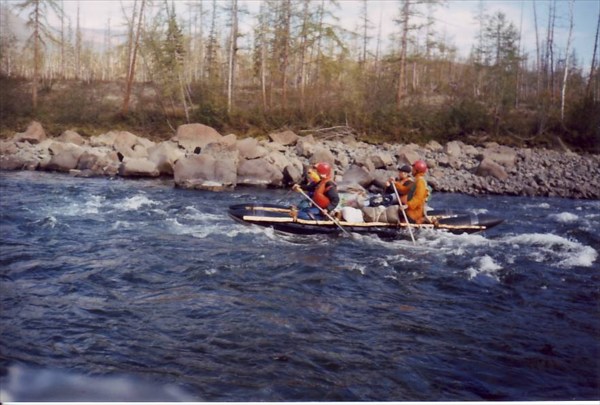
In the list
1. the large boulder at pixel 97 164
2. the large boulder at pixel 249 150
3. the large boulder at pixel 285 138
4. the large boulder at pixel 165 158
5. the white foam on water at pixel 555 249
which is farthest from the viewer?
the large boulder at pixel 285 138

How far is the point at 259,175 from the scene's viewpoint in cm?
1273

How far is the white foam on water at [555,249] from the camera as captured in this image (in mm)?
6648

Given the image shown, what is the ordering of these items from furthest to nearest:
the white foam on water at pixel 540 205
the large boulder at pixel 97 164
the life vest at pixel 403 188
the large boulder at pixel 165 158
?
the large boulder at pixel 165 158 < the large boulder at pixel 97 164 < the white foam on water at pixel 540 205 < the life vest at pixel 403 188

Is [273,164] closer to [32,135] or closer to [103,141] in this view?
[103,141]

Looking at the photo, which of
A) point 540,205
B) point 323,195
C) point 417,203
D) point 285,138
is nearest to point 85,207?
point 323,195

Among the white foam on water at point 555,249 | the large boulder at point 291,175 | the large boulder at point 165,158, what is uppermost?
the large boulder at point 165,158

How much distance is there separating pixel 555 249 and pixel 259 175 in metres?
7.25

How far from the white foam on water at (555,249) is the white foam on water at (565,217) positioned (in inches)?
60.5

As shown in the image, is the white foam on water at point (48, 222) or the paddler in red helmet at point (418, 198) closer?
the white foam on water at point (48, 222)

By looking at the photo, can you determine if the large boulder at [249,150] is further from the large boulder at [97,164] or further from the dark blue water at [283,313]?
the dark blue water at [283,313]

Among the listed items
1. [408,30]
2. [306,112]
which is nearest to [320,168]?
[306,112]

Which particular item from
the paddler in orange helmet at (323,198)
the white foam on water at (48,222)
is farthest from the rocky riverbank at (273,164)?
the white foam on water at (48,222)

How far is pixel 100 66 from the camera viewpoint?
43094 mm

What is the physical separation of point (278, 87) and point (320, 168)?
19.8 m
